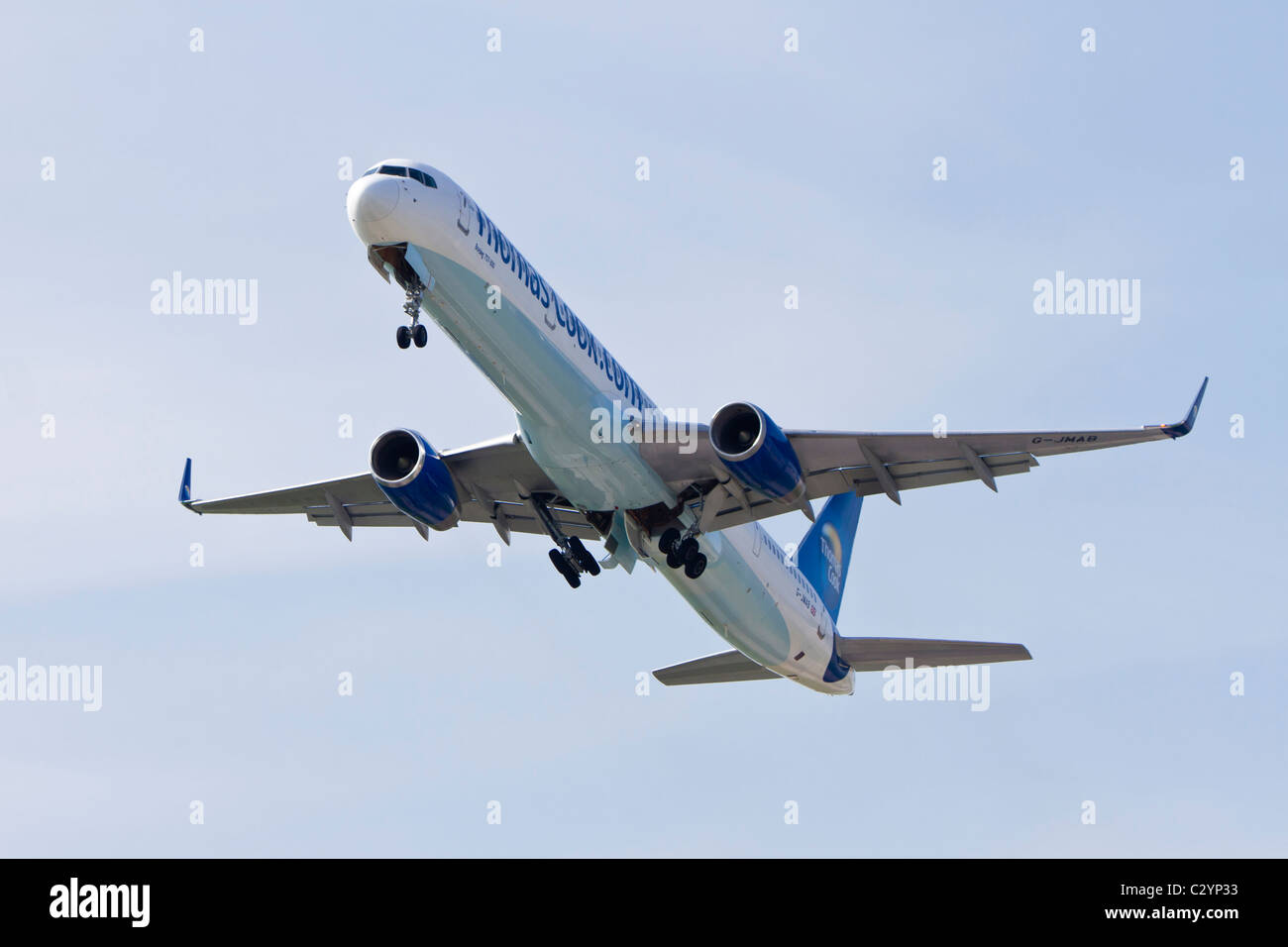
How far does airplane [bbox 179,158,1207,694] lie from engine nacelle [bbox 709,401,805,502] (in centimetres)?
3

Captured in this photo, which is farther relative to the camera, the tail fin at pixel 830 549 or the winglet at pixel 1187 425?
the tail fin at pixel 830 549

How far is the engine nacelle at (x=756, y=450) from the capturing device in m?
28.6

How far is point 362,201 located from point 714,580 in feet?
39.6

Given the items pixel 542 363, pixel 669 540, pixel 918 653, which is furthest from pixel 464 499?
pixel 918 653

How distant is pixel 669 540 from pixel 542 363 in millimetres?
5762

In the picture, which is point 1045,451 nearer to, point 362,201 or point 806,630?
point 806,630

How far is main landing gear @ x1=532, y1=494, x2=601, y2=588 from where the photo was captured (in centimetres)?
3247

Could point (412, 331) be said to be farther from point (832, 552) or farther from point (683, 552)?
point (832, 552)

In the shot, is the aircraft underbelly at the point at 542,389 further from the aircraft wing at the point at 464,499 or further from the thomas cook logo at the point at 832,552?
the thomas cook logo at the point at 832,552

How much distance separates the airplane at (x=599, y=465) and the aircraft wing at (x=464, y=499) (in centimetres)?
4

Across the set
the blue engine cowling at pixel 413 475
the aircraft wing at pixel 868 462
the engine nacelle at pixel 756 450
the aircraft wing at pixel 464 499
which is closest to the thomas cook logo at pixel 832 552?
the aircraft wing at pixel 464 499

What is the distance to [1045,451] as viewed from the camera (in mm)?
29078
